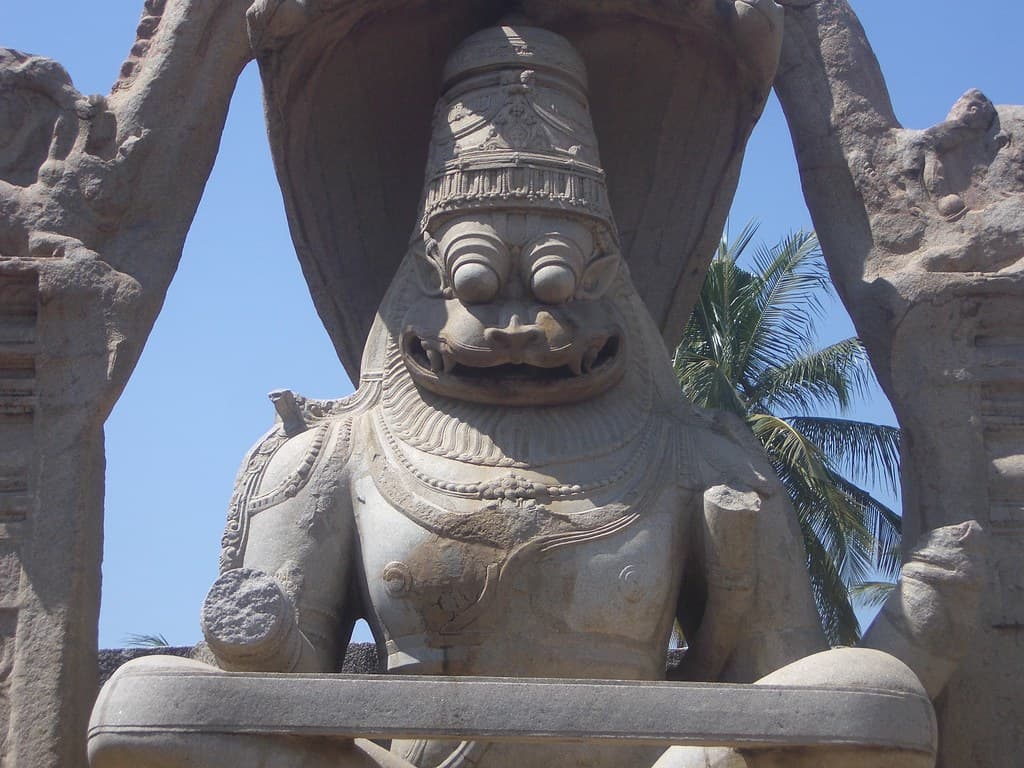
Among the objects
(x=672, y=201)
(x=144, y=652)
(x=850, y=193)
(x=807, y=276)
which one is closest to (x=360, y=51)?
(x=672, y=201)

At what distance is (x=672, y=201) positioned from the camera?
6.09 metres

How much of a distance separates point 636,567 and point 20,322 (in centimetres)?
233

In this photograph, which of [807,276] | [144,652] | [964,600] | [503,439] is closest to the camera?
[964,600]

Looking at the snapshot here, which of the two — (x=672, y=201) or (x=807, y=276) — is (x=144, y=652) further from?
(x=807, y=276)

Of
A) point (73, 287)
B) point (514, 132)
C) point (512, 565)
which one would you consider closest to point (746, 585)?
point (512, 565)

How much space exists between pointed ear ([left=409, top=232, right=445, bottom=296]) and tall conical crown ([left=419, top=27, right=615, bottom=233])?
Result: 7 cm

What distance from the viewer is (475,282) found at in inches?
205

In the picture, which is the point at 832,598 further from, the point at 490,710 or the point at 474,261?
the point at 490,710

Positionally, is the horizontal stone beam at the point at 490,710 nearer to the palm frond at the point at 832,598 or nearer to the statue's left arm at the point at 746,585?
the statue's left arm at the point at 746,585

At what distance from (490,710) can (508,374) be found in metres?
1.40

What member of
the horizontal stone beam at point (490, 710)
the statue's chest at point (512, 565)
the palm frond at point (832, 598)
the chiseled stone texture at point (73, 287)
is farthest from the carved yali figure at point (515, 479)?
the palm frond at point (832, 598)

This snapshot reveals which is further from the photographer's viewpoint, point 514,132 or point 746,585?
point 514,132

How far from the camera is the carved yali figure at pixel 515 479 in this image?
16.0 feet

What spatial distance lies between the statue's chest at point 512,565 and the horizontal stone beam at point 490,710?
0.68 metres
